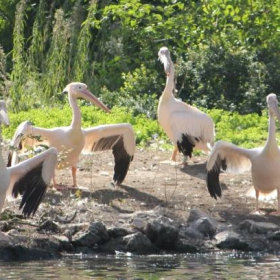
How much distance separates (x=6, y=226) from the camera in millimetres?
9000

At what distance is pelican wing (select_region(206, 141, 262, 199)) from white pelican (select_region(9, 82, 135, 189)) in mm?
1128

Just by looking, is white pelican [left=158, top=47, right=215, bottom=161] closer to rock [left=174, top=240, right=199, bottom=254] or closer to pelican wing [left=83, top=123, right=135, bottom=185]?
pelican wing [left=83, top=123, right=135, bottom=185]

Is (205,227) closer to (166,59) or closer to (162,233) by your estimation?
(162,233)

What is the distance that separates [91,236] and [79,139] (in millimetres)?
2168

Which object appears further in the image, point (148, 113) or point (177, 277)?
point (148, 113)

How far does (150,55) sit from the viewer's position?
17.1 m

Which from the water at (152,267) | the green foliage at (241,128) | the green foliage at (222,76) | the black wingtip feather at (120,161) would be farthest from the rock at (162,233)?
the green foliage at (222,76)

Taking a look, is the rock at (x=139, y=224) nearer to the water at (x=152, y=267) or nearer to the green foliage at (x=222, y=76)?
the water at (x=152, y=267)

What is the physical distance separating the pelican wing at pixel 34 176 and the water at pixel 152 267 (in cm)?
72

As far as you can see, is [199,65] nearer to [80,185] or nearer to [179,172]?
[179,172]

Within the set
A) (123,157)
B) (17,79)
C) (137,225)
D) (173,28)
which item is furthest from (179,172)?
(173,28)

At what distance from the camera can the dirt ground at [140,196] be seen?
954 centimetres

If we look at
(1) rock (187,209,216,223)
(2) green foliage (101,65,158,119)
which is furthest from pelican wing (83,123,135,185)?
(2) green foliage (101,65,158,119)

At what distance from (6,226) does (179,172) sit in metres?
3.23
